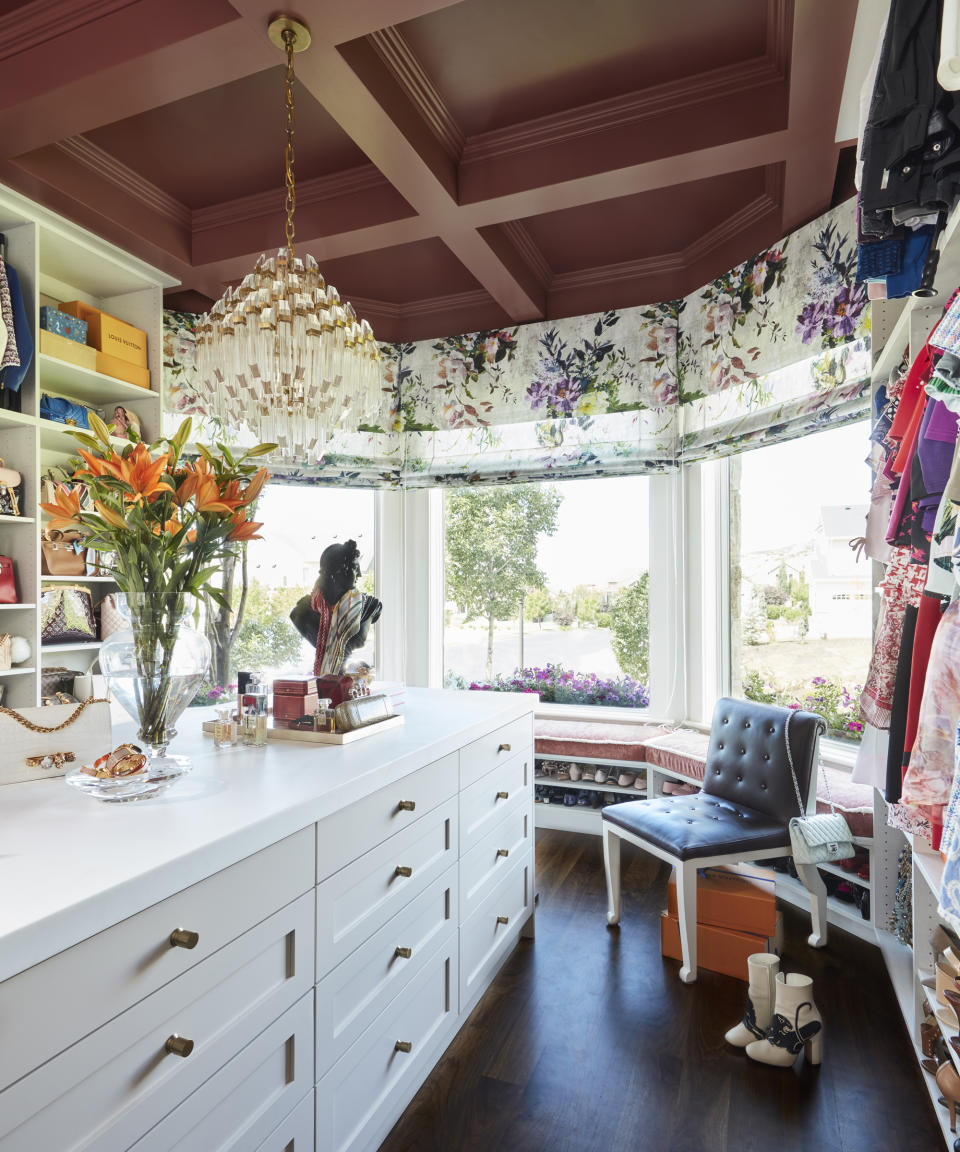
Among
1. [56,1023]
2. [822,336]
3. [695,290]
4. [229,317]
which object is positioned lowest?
[56,1023]

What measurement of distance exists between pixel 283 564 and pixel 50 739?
2715mm

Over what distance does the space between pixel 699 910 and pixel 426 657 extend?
2173 mm

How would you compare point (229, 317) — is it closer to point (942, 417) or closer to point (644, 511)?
point (942, 417)

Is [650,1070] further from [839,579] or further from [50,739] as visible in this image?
[839,579]

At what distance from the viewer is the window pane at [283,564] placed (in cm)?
396

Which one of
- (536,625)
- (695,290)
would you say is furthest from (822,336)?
(536,625)

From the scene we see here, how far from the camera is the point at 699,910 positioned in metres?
2.37

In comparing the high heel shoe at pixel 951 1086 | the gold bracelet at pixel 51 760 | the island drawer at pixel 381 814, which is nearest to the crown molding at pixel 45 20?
the gold bracelet at pixel 51 760

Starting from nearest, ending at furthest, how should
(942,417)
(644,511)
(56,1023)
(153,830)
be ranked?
(56,1023) < (153,830) < (942,417) < (644,511)

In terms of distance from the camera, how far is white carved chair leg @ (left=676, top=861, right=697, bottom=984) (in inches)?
88.4

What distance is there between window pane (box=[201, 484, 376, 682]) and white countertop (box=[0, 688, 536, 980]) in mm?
2246

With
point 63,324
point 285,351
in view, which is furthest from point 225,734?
point 63,324

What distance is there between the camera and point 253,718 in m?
1.71

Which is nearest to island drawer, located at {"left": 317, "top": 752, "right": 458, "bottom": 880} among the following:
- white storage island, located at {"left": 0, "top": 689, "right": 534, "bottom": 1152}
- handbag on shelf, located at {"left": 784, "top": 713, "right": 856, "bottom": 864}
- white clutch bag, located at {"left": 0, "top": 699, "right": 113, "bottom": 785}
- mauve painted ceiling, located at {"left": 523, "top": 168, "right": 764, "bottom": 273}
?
white storage island, located at {"left": 0, "top": 689, "right": 534, "bottom": 1152}
